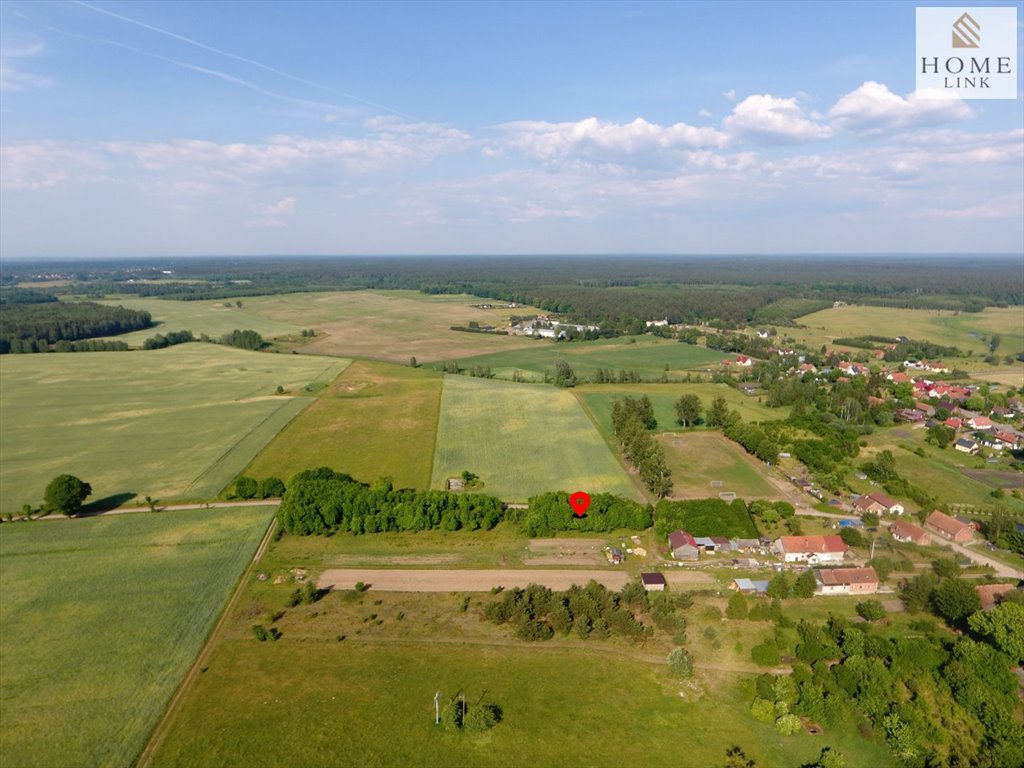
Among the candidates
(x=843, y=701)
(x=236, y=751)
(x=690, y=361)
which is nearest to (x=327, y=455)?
(x=236, y=751)

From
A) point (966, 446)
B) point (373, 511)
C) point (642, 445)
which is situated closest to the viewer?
point (373, 511)

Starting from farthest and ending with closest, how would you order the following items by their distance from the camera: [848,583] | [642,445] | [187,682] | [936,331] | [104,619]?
[936,331], [642,445], [848,583], [104,619], [187,682]

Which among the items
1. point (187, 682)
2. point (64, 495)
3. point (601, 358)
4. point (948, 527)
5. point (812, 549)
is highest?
point (601, 358)

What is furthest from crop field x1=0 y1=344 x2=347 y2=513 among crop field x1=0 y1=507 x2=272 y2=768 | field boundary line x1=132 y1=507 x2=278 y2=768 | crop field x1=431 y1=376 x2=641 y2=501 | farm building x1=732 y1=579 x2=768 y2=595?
farm building x1=732 y1=579 x2=768 y2=595

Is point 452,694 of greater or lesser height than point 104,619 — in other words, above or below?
Answer: below

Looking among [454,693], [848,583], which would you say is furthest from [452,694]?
[848,583]

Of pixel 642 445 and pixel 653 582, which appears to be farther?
pixel 642 445

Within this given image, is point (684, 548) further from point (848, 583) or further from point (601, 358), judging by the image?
point (601, 358)

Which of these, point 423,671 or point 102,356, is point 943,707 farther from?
point 102,356

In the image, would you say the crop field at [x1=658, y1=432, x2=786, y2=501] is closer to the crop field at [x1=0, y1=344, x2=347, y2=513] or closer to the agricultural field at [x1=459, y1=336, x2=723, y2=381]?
the agricultural field at [x1=459, y1=336, x2=723, y2=381]
